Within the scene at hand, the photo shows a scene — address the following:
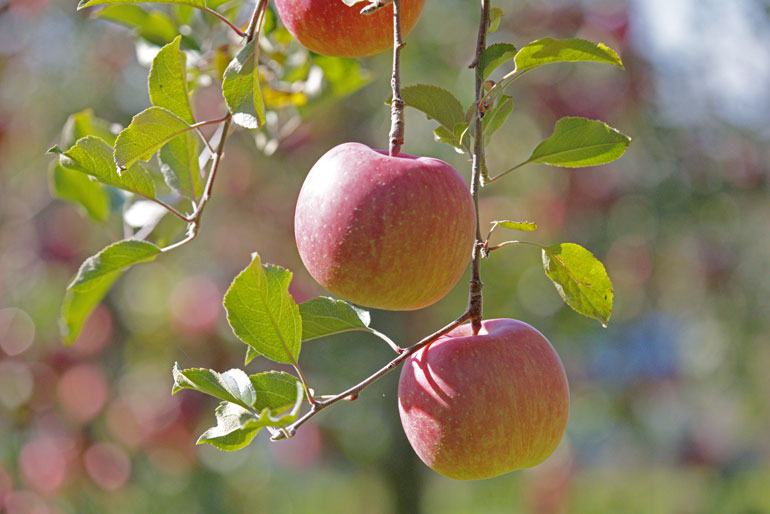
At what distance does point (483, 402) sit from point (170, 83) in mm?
326

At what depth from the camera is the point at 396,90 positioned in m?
0.51

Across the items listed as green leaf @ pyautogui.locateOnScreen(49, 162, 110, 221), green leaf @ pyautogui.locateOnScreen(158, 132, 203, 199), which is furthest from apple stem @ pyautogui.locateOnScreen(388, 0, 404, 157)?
green leaf @ pyautogui.locateOnScreen(49, 162, 110, 221)

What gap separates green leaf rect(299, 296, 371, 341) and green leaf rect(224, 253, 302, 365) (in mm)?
67

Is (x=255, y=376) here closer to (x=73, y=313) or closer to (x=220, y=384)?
(x=220, y=384)

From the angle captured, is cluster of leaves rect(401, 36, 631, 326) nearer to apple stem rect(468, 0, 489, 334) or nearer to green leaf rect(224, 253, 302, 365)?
apple stem rect(468, 0, 489, 334)

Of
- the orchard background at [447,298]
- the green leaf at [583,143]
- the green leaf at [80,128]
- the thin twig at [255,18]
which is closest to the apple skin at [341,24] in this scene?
the thin twig at [255,18]

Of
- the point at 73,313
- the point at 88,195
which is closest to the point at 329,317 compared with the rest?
the point at 73,313

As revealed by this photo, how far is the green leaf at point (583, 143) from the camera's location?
55 cm

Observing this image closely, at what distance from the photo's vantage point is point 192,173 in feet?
2.24

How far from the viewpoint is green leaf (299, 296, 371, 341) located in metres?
0.57

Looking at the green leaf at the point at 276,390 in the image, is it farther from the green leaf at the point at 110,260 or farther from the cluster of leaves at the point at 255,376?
the green leaf at the point at 110,260

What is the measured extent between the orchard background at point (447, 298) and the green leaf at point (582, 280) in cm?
145

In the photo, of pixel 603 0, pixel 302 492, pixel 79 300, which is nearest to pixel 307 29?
pixel 79 300

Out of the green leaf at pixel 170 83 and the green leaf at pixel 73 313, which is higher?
the green leaf at pixel 170 83
